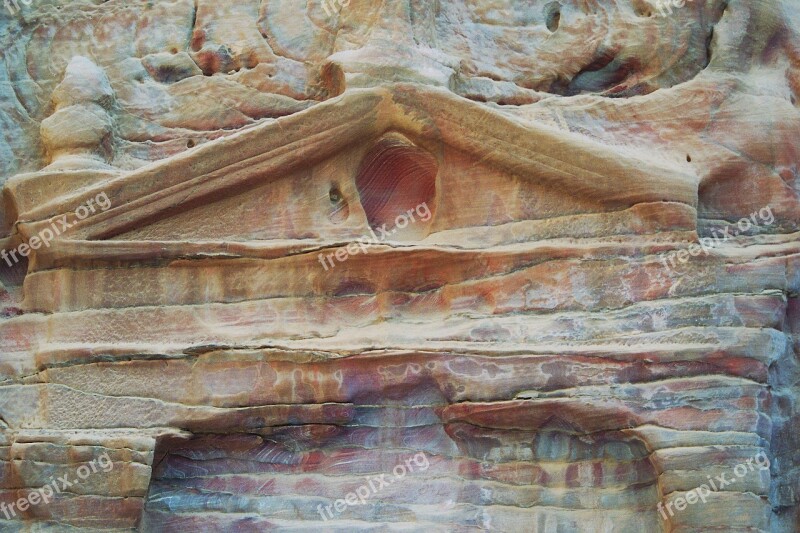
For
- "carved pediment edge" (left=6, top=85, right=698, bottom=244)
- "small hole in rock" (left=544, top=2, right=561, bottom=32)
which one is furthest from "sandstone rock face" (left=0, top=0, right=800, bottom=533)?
"small hole in rock" (left=544, top=2, right=561, bottom=32)

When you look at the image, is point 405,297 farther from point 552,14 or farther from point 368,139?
point 552,14

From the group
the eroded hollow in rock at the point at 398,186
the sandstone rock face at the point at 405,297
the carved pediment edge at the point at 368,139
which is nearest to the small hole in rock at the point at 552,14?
the sandstone rock face at the point at 405,297

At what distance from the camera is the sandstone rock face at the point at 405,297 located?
7.25 metres

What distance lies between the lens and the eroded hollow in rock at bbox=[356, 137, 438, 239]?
783 centimetres

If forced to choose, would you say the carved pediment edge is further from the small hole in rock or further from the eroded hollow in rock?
the small hole in rock

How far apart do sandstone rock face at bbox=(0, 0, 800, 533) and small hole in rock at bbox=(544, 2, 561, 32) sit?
1.93 ft

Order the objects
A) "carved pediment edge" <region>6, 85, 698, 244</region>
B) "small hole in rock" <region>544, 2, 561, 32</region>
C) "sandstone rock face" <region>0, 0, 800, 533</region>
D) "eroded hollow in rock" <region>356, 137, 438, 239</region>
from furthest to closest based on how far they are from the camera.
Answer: "small hole in rock" <region>544, 2, 561, 32</region> < "eroded hollow in rock" <region>356, 137, 438, 239</region> < "carved pediment edge" <region>6, 85, 698, 244</region> < "sandstone rock face" <region>0, 0, 800, 533</region>

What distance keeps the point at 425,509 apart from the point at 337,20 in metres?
3.16

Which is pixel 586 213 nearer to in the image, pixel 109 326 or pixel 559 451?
pixel 559 451

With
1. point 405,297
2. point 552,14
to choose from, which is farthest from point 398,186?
point 552,14

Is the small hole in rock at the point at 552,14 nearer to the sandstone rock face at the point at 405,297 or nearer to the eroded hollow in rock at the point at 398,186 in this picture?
the sandstone rock face at the point at 405,297

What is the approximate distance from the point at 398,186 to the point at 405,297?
2.40 feet

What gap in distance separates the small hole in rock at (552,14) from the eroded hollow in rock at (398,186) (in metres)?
1.45

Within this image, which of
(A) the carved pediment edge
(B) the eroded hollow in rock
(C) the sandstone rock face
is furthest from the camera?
(B) the eroded hollow in rock
